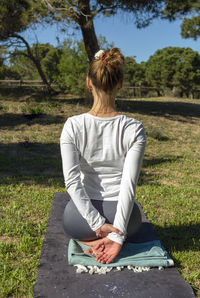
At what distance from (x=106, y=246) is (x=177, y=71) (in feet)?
131

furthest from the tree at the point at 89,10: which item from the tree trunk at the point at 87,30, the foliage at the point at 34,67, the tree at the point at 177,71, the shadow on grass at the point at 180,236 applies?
the tree at the point at 177,71

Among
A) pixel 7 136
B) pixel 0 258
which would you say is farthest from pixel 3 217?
pixel 7 136

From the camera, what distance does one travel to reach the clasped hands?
233cm

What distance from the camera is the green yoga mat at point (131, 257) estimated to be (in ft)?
7.95

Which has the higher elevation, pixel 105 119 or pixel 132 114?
pixel 105 119

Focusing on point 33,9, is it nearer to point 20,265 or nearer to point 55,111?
point 55,111

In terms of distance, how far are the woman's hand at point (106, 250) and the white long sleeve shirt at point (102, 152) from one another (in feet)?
0.15

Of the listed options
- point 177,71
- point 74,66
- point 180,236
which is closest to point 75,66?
point 74,66

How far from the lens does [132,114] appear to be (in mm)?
13602

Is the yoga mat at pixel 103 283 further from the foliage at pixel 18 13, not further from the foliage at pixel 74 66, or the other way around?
the foliage at pixel 74 66

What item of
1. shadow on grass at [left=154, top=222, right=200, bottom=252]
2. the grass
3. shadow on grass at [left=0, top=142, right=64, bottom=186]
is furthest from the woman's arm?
shadow on grass at [left=0, top=142, right=64, bottom=186]

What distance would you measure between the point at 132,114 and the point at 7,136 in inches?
226

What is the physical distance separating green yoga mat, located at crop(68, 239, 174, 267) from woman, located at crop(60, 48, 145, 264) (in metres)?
0.09

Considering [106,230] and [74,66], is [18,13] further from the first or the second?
[106,230]
